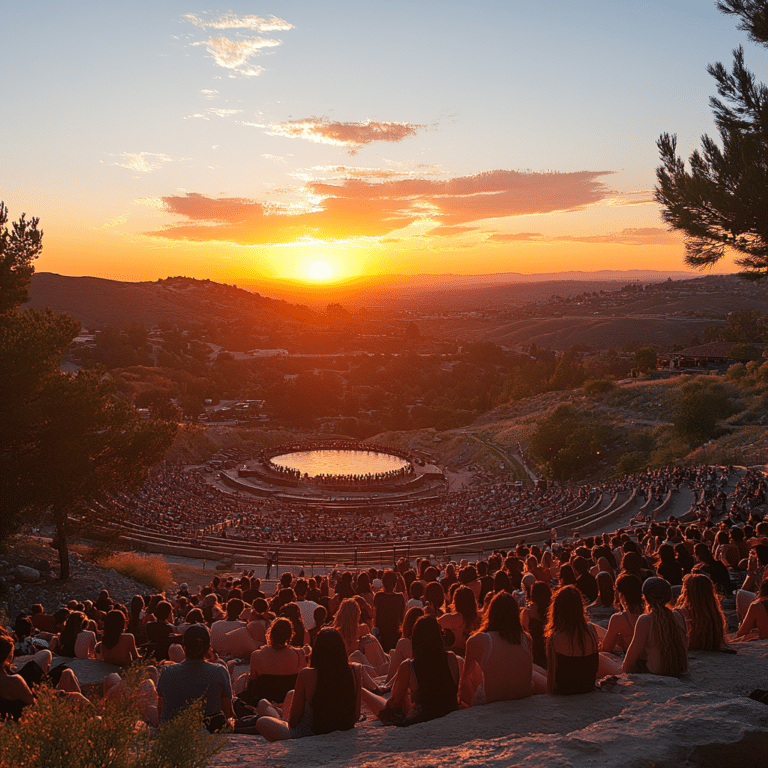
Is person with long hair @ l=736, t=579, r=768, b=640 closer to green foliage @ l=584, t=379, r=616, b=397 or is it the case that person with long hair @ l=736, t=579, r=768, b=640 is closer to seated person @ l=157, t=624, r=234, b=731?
seated person @ l=157, t=624, r=234, b=731

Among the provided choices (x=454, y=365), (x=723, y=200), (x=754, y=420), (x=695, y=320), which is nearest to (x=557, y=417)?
(x=754, y=420)

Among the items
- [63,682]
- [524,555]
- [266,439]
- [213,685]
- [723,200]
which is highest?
[723,200]

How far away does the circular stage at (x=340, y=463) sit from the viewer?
49.9 meters

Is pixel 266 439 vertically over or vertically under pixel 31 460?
under

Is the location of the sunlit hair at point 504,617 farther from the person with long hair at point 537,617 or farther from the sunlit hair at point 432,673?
the person with long hair at point 537,617

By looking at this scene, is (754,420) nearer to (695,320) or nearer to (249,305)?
(695,320)

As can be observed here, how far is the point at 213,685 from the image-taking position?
13.2 ft

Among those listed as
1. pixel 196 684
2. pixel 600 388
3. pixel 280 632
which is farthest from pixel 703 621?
pixel 600 388

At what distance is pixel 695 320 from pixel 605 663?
512 ft

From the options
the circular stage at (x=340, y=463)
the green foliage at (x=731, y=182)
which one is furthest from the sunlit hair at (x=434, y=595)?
the circular stage at (x=340, y=463)

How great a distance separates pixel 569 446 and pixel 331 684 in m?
43.1

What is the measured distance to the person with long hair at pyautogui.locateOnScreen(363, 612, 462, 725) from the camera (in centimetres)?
398

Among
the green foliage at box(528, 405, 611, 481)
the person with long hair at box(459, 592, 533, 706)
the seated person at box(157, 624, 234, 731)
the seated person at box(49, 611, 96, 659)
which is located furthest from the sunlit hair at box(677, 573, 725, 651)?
the green foliage at box(528, 405, 611, 481)

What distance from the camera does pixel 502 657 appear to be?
13.5 ft
